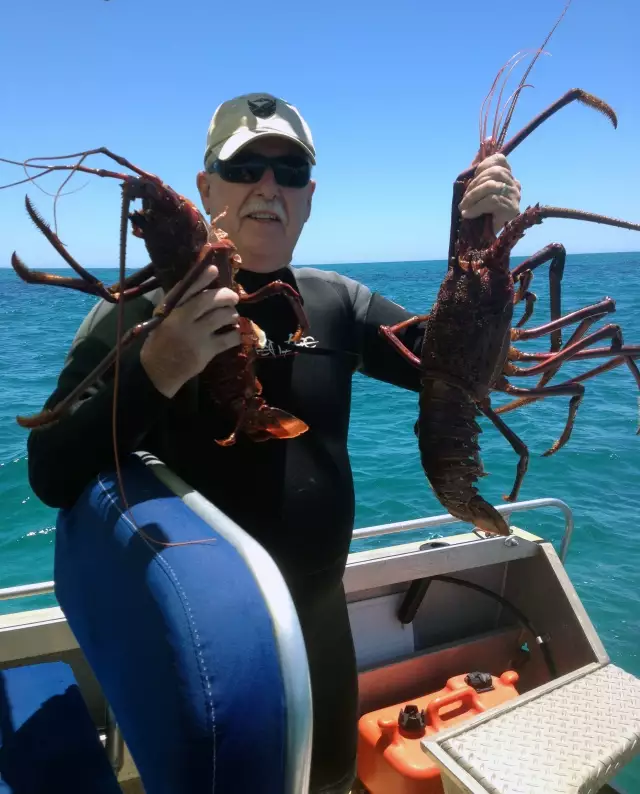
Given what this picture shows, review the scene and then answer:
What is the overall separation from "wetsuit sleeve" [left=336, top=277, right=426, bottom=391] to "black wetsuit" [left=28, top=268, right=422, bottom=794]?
0.05 m

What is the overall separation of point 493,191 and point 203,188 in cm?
89

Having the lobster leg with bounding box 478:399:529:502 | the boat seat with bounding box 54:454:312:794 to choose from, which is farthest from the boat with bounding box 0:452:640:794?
the lobster leg with bounding box 478:399:529:502

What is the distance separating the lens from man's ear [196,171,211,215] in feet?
6.34

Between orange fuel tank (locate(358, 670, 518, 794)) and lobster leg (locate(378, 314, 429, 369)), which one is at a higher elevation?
lobster leg (locate(378, 314, 429, 369))

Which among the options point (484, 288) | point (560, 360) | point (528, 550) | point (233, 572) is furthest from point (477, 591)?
point (233, 572)

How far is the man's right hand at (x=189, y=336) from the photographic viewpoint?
1.48 metres

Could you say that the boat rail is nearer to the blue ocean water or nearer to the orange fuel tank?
the orange fuel tank

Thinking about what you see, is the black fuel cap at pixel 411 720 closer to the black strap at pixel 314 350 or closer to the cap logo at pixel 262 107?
the black strap at pixel 314 350

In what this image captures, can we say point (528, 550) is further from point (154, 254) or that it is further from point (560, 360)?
point (154, 254)

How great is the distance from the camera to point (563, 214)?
7.24ft

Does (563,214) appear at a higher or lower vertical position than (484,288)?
higher

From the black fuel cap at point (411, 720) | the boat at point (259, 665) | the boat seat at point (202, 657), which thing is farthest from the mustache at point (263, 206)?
the black fuel cap at point (411, 720)

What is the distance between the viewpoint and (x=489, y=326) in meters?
2.30

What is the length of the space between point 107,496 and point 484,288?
1.54 metres
